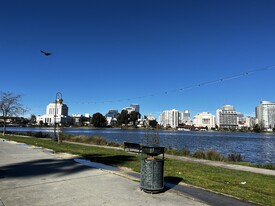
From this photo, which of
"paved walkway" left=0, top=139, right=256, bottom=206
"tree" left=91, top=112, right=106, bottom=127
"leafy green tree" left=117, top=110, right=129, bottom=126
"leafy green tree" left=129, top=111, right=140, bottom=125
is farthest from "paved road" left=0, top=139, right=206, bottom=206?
"tree" left=91, top=112, right=106, bottom=127

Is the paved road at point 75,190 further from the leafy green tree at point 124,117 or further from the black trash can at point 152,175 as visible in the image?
the leafy green tree at point 124,117

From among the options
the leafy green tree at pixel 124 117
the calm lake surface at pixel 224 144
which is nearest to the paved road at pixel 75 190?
the calm lake surface at pixel 224 144

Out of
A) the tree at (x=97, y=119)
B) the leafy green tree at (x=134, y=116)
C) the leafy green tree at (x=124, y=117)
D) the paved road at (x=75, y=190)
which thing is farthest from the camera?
the tree at (x=97, y=119)

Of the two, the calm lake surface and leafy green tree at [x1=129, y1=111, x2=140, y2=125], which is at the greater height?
leafy green tree at [x1=129, y1=111, x2=140, y2=125]

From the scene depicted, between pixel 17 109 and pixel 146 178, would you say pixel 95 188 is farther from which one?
pixel 17 109

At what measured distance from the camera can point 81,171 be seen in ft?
35.3

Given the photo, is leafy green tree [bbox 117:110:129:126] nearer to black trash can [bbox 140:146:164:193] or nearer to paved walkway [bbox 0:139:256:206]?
paved walkway [bbox 0:139:256:206]

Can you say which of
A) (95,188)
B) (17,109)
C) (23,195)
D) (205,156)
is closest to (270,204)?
(95,188)

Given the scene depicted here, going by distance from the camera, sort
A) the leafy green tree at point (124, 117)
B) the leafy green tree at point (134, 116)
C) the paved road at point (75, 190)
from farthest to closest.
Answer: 1. the leafy green tree at point (124, 117)
2. the leafy green tree at point (134, 116)
3. the paved road at point (75, 190)

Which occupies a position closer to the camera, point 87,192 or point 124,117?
point 87,192

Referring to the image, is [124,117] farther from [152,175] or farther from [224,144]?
[152,175]

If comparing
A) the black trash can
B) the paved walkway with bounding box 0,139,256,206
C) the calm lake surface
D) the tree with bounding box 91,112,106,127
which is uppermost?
the tree with bounding box 91,112,106,127

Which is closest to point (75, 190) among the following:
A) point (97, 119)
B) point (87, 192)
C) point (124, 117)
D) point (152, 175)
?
point (87, 192)

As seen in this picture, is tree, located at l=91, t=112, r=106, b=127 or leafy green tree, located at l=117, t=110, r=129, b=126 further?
tree, located at l=91, t=112, r=106, b=127
